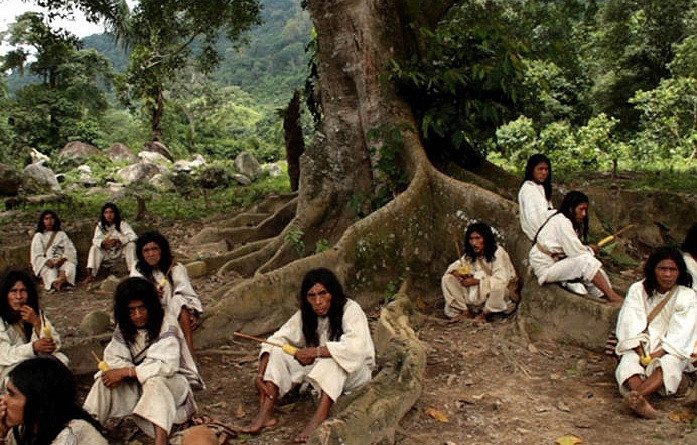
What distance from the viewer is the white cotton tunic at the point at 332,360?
4777 millimetres

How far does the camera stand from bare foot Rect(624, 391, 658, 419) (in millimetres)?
4613

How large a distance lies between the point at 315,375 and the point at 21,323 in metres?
2.46

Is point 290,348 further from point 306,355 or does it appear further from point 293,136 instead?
point 293,136

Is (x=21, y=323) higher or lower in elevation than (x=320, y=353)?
higher

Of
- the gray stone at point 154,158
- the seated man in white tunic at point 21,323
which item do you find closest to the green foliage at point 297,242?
the seated man in white tunic at point 21,323

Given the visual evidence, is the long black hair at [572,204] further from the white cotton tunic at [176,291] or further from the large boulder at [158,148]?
the large boulder at [158,148]

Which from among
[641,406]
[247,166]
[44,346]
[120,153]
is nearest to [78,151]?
[120,153]

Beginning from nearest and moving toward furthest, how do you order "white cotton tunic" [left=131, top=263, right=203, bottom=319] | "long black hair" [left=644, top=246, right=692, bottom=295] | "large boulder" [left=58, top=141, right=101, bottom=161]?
"long black hair" [left=644, top=246, right=692, bottom=295] < "white cotton tunic" [left=131, top=263, right=203, bottom=319] < "large boulder" [left=58, top=141, right=101, bottom=161]

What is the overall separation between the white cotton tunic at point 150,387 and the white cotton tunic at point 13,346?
0.74 metres

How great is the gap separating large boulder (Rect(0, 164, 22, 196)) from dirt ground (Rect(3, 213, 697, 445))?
42.5 feet

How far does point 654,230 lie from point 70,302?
778 cm

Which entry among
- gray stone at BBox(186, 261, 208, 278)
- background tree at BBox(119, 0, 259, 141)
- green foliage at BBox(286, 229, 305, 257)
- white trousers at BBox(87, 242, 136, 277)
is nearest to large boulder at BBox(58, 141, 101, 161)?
background tree at BBox(119, 0, 259, 141)

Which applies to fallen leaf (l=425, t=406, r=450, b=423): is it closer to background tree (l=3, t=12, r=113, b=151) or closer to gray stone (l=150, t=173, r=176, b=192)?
gray stone (l=150, t=173, r=176, b=192)

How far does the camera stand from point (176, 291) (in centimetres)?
633
